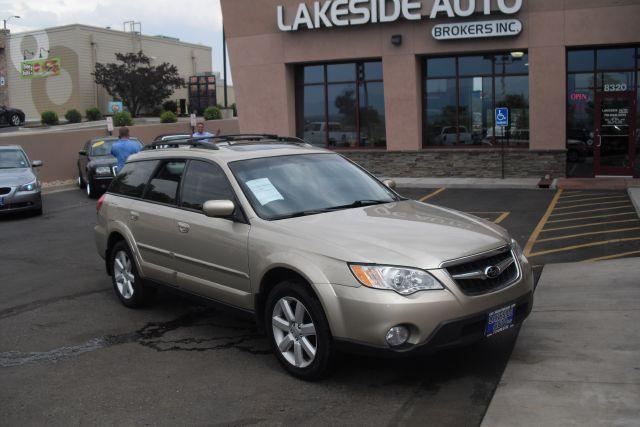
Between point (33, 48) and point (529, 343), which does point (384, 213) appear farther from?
point (33, 48)

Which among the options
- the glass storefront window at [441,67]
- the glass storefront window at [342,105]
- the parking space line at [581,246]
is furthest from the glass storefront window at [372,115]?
the parking space line at [581,246]

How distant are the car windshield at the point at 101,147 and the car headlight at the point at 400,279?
1655 cm

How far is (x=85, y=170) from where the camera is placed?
2003 cm

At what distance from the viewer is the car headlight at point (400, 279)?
15.0 feet

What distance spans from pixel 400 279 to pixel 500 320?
0.86 metres

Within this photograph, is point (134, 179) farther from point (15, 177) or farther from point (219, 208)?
point (15, 177)

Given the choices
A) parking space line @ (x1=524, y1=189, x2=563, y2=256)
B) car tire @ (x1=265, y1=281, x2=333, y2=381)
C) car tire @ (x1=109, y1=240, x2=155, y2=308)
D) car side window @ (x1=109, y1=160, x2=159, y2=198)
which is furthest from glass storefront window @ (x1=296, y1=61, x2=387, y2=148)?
car tire @ (x1=265, y1=281, x2=333, y2=381)

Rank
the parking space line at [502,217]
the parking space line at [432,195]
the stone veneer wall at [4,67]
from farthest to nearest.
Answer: the stone veneer wall at [4,67], the parking space line at [432,195], the parking space line at [502,217]

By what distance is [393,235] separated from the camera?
496cm

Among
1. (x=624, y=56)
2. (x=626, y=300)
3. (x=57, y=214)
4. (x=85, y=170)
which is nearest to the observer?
(x=626, y=300)

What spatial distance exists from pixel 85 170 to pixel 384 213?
16188 millimetres

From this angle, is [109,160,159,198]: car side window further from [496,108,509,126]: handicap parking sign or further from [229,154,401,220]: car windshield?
[496,108,509,126]: handicap parking sign

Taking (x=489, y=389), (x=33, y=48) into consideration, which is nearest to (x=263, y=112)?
(x=489, y=389)

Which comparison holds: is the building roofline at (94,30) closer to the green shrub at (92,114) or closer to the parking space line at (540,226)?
the green shrub at (92,114)
